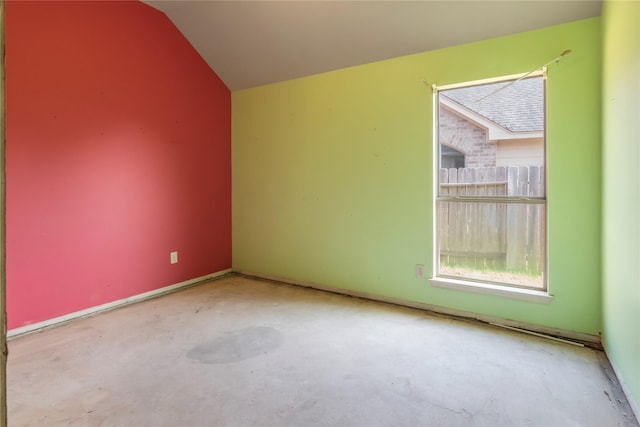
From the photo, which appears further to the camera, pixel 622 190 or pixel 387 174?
pixel 387 174

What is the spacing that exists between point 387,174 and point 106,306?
8.83 feet

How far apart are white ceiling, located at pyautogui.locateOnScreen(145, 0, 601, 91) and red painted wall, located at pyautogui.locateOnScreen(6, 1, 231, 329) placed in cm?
38

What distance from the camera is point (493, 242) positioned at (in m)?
2.81

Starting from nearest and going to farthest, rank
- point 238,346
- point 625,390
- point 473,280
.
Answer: point 625,390 → point 238,346 → point 473,280

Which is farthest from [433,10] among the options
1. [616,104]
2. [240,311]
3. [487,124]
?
[240,311]

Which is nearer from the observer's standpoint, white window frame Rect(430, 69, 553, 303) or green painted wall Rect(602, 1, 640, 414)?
green painted wall Rect(602, 1, 640, 414)

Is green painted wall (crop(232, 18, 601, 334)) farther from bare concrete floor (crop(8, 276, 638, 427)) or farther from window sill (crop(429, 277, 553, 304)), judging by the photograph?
bare concrete floor (crop(8, 276, 638, 427))

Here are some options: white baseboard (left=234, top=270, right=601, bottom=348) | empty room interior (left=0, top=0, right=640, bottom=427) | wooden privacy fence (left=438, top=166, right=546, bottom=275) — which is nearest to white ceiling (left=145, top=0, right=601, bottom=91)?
empty room interior (left=0, top=0, right=640, bottom=427)

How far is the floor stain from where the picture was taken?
2182mm

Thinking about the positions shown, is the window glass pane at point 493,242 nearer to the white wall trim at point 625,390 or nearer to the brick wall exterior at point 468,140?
the brick wall exterior at point 468,140

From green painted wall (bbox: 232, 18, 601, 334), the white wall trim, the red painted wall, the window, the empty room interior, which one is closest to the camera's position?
the white wall trim

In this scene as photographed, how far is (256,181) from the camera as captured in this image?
406 cm

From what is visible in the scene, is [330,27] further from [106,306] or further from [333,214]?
[106,306]

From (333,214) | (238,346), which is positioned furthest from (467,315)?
(238,346)
